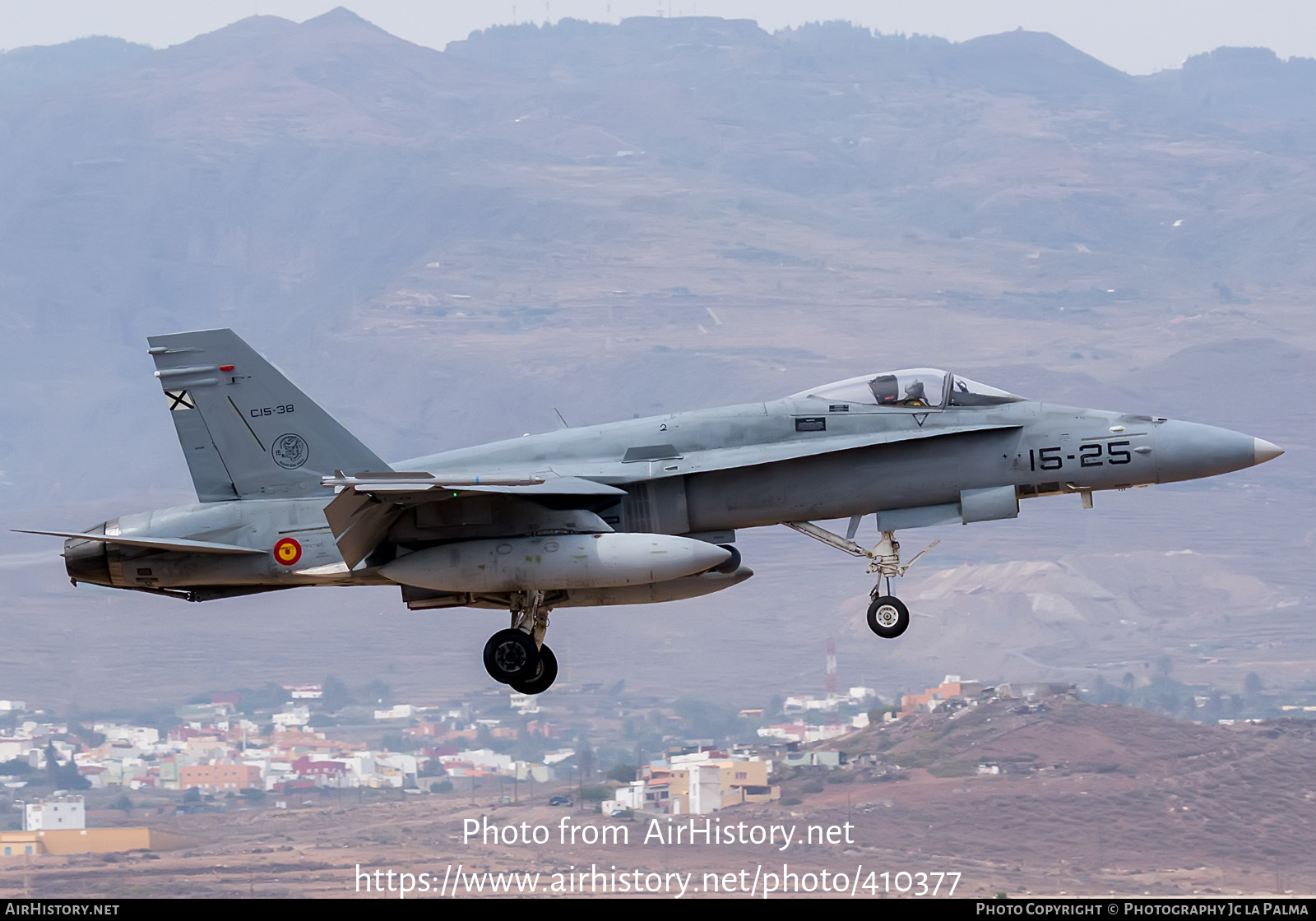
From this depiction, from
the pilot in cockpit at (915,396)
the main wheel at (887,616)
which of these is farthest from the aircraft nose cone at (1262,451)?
the main wheel at (887,616)

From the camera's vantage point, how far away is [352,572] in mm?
25594

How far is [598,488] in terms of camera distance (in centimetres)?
2495

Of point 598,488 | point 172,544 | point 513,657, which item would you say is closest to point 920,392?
point 598,488

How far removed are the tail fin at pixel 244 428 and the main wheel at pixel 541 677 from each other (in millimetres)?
3593

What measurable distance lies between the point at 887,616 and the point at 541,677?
4.70 m

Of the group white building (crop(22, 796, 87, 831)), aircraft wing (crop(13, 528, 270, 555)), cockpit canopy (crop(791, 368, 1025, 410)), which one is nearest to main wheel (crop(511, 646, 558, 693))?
aircraft wing (crop(13, 528, 270, 555))

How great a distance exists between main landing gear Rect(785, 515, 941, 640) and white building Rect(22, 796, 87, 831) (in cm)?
16109

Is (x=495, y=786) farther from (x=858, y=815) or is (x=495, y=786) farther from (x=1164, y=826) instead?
(x=1164, y=826)

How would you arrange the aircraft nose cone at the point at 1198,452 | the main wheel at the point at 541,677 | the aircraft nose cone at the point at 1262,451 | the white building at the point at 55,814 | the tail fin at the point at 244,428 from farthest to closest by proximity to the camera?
the white building at the point at 55,814 < the tail fin at the point at 244,428 < the main wheel at the point at 541,677 < the aircraft nose cone at the point at 1262,451 < the aircraft nose cone at the point at 1198,452

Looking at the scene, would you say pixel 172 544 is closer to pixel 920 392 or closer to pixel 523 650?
pixel 523 650

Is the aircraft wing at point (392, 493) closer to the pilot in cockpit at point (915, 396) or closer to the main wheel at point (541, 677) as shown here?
the main wheel at point (541, 677)

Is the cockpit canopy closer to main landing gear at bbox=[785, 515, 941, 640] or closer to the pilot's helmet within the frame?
the pilot's helmet

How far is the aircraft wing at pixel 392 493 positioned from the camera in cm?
2314

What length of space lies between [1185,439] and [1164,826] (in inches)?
5192
